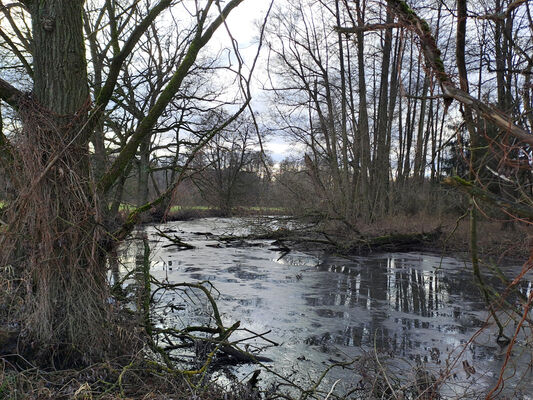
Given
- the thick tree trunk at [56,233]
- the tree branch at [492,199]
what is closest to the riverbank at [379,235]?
the thick tree trunk at [56,233]

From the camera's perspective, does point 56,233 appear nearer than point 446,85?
No

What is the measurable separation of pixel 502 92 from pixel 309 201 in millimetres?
8688

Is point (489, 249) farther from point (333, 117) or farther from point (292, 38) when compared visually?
point (292, 38)

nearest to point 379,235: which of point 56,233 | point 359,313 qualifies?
point 359,313

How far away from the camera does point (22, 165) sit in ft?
13.9

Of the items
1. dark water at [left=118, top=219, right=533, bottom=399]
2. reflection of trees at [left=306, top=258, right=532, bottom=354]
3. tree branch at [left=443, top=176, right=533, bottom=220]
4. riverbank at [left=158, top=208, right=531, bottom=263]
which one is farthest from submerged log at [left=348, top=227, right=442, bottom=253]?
tree branch at [left=443, top=176, right=533, bottom=220]

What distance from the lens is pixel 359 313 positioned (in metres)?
8.45

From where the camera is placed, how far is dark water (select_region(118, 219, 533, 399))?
552 cm

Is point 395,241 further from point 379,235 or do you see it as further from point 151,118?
point 151,118

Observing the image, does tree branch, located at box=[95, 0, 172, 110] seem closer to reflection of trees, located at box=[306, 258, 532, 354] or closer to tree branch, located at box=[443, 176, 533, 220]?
tree branch, located at box=[443, 176, 533, 220]

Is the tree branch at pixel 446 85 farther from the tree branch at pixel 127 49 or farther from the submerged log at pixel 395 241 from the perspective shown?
the submerged log at pixel 395 241

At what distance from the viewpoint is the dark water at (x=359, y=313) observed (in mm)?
5520

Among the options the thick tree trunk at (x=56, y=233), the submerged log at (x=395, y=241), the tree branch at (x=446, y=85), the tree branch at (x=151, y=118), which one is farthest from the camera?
the submerged log at (x=395, y=241)

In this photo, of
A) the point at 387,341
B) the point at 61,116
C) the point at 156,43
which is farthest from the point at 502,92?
the point at 61,116
